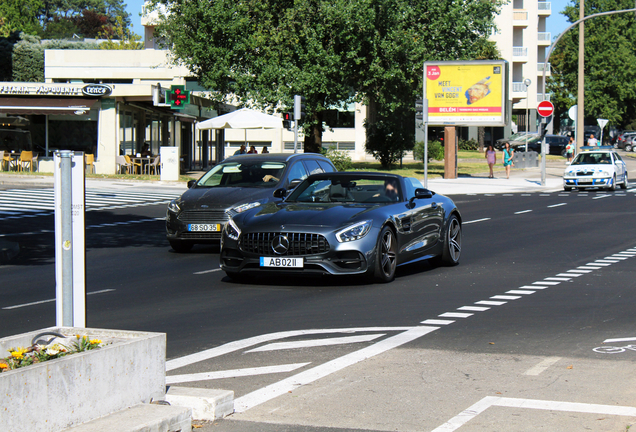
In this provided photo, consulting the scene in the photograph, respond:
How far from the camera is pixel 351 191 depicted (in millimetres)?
11875

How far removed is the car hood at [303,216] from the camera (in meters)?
10.7

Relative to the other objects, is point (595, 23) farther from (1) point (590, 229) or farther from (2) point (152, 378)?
(2) point (152, 378)

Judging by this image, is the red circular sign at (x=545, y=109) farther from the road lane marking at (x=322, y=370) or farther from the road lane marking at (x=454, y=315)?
the road lane marking at (x=322, y=370)

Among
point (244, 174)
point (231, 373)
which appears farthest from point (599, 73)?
point (231, 373)

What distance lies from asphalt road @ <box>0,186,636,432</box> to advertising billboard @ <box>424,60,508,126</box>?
28361 millimetres

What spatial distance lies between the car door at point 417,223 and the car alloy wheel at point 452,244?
26 cm

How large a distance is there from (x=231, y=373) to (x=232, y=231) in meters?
4.83

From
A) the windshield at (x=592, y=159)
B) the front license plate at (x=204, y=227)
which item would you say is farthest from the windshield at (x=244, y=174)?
the windshield at (x=592, y=159)

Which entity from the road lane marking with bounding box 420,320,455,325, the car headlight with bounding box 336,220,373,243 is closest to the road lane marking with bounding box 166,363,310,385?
the road lane marking with bounding box 420,320,455,325

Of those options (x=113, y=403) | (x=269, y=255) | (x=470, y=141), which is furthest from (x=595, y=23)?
(x=113, y=403)

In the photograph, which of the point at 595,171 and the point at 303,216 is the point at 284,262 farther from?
the point at 595,171

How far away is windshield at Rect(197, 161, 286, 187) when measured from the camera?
15094mm

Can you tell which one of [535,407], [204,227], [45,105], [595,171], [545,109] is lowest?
[535,407]

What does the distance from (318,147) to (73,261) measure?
37.8 meters
